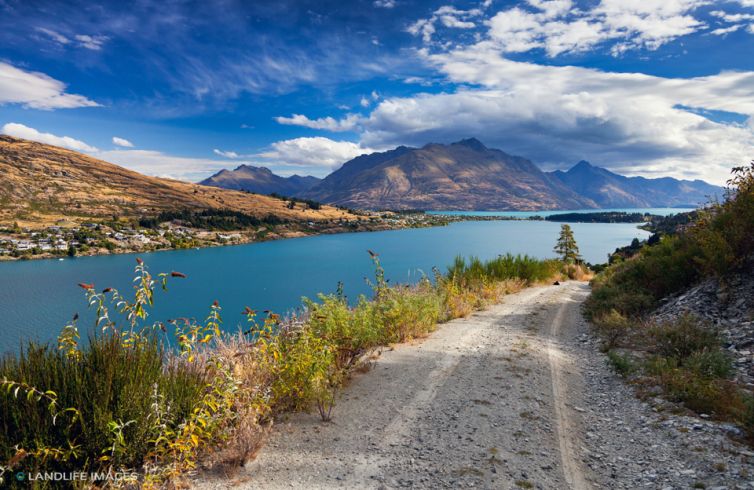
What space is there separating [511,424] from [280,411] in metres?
3.35

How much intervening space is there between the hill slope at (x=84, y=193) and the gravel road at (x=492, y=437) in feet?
439

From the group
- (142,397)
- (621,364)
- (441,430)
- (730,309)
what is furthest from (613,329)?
(142,397)

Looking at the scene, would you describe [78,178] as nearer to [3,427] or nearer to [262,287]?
[262,287]

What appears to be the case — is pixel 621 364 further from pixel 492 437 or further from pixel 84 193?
pixel 84 193

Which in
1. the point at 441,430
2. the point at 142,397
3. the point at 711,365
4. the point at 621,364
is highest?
the point at 142,397

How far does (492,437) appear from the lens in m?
4.92

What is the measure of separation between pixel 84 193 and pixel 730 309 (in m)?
170

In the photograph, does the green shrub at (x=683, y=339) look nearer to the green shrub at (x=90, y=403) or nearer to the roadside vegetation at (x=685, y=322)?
the roadside vegetation at (x=685, y=322)

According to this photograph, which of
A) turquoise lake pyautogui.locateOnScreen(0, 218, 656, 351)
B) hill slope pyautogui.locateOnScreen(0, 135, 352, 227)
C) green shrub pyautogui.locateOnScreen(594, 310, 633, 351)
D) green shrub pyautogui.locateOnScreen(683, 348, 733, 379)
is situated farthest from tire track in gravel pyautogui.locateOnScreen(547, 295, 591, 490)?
hill slope pyautogui.locateOnScreen(0, 135, 352, 227)

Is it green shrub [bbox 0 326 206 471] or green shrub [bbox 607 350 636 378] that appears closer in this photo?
green shrub [bbox 0 326 206 471]

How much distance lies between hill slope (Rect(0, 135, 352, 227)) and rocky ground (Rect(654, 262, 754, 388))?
5384 inches

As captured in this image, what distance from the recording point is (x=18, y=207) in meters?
113

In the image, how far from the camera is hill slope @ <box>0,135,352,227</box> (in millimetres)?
117375

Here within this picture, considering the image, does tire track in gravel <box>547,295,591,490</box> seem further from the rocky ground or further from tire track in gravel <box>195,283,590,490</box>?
the rocky ground
